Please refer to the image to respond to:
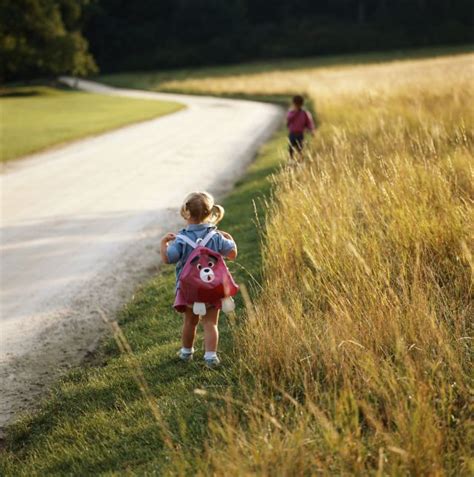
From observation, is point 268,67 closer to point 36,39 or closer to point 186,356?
point 36,39

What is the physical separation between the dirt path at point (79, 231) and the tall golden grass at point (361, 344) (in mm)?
1739

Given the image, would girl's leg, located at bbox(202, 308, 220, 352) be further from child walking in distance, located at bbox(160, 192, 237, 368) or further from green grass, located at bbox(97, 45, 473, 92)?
green grass, located at bbox(97, 45, 473, 92)

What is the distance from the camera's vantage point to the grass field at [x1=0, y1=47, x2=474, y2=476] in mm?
3398

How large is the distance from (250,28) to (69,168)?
81.4 meters

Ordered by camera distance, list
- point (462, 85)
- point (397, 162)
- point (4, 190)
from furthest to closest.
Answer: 1. point (462, 85)
2. point (4, 190)
3. point (397, 162)

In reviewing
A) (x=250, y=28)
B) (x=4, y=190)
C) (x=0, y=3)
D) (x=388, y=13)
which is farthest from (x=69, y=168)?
(x=388, y=13)

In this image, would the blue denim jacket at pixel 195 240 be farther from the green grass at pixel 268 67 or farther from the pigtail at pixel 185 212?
the green grass at pixel 268 67

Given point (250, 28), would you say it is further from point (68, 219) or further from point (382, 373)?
point (382, 373)

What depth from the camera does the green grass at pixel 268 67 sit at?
65750 mm

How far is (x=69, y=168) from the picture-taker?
1605 cm

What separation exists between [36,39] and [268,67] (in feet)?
80.1

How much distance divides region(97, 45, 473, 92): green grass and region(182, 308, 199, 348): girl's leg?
157 feet

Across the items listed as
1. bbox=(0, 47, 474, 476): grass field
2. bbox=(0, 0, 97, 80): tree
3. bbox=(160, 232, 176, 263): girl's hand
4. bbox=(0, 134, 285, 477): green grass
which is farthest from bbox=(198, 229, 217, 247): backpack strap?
bbox=(0, 0, 97, 80): tree

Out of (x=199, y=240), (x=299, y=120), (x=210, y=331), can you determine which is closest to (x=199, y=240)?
(x=199, y=240)
